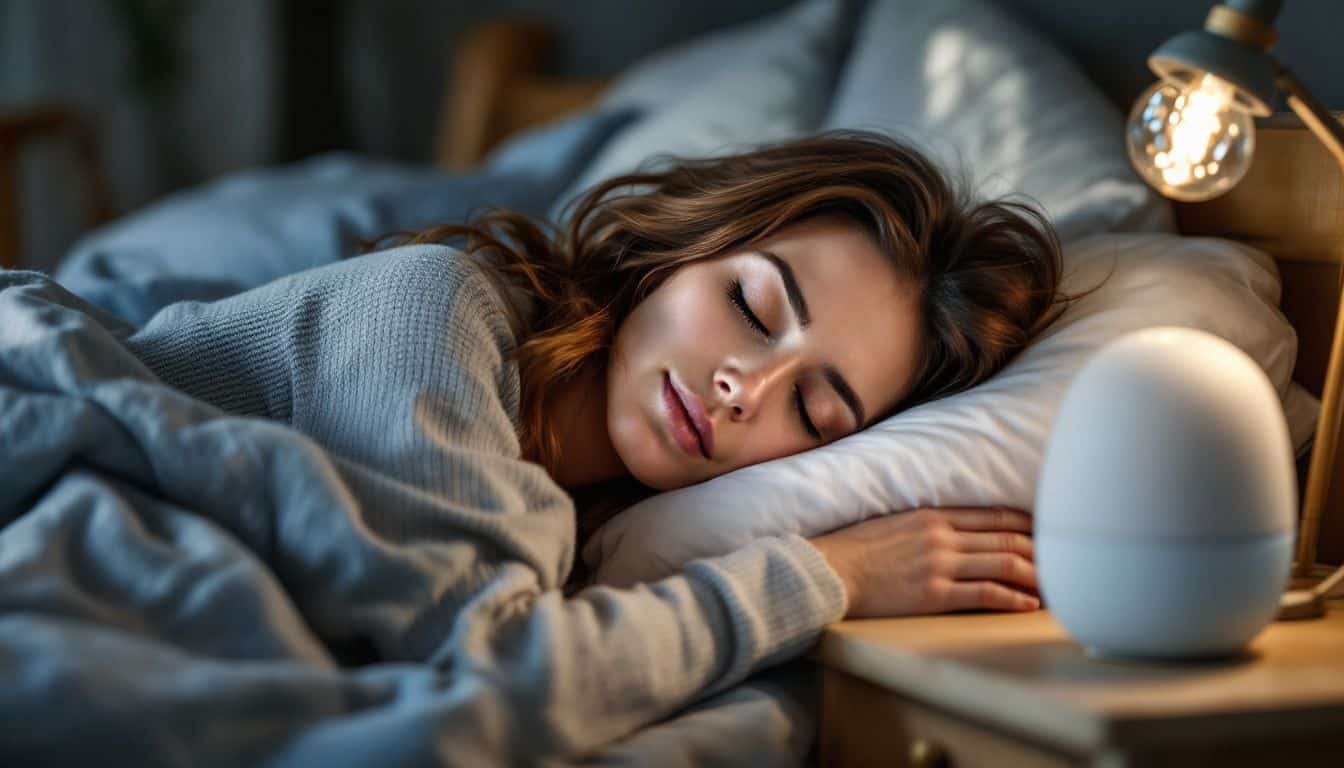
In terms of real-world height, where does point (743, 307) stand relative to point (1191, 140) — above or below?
below

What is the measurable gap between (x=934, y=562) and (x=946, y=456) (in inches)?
4.3

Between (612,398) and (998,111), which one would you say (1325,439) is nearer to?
(612,398)

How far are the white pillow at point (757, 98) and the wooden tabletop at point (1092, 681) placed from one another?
115 centimetres

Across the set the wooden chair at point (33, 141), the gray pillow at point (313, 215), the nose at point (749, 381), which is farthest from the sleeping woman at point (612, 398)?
the wooden chair at point (33, 141)

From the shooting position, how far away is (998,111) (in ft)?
5.83

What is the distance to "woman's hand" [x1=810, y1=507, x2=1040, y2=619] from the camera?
3.92 ft

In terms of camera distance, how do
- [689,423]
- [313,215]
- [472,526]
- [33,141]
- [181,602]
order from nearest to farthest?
[181,602] < [472,526] < [689,423] < [313,215] < [33,141]

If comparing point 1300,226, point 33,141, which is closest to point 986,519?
point 1300,226

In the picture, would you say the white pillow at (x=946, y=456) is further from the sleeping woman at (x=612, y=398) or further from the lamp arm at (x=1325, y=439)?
the lamp arm at (x=1325, y=439)

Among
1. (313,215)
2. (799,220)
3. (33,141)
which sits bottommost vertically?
(33,141)

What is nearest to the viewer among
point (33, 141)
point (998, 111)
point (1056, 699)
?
point (1056, 699)

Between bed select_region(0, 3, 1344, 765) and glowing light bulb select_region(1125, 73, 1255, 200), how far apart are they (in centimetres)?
32

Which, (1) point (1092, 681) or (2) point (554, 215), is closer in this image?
(1) point (1092, 681)

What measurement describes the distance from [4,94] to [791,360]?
3209 mm
